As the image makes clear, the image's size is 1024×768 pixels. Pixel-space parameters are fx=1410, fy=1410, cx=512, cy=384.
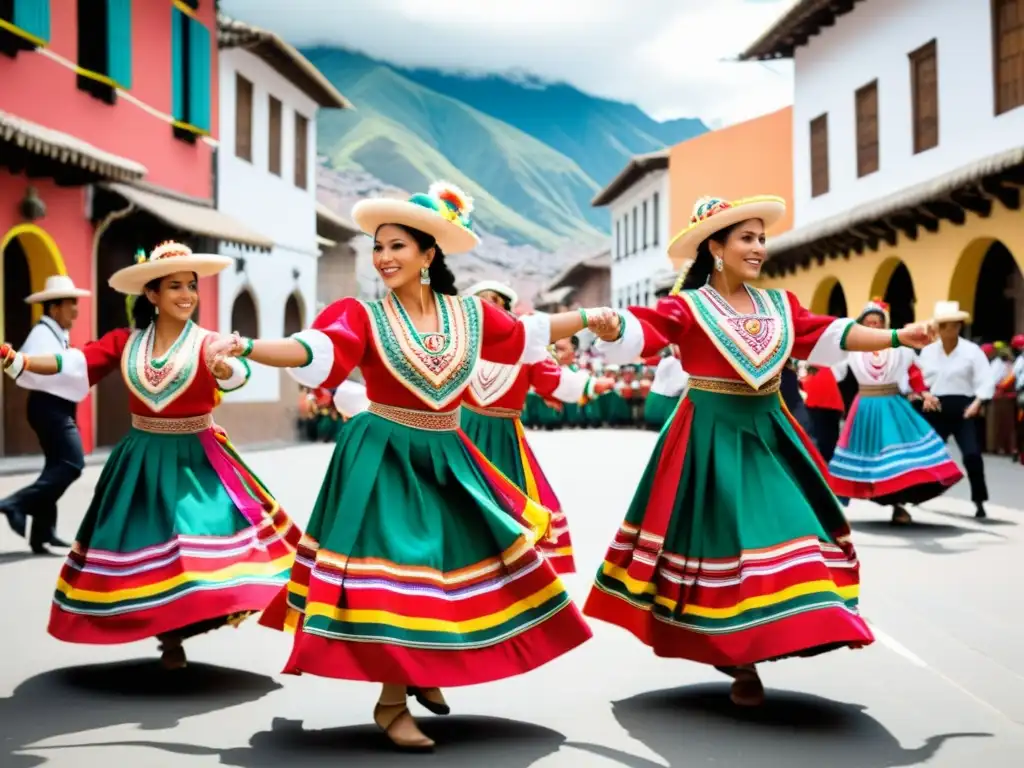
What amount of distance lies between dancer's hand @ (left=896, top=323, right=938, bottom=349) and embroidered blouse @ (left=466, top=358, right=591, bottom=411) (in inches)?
118

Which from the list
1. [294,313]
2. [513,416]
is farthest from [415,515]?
[294,313]

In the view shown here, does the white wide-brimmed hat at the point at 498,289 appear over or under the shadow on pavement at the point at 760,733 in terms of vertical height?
over

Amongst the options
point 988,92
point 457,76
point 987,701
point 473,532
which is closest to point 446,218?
point 473,532

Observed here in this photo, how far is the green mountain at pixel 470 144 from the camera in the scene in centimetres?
15962

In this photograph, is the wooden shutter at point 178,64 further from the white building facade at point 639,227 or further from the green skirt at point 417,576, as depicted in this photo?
the green skirt at point 417,576

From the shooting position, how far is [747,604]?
5113mm

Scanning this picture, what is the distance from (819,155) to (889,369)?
662 inches

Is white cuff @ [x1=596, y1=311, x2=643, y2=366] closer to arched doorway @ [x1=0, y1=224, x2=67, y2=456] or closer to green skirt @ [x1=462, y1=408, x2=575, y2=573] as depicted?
green skirt @ [x1=462, y1=408, x2=575, y2=573]

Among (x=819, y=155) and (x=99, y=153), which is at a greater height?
(x=819, y=155)

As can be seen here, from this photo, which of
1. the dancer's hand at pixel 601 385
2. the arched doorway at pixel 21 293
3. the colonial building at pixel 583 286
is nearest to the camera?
the dancer's hand at pixel 601 385

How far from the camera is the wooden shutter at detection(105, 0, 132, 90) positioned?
770 inches

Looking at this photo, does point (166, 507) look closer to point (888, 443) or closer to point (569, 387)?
point (569, 387)

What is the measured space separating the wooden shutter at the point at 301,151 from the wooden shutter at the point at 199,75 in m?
6.96

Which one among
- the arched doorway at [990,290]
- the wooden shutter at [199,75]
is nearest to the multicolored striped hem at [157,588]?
the arched doorway at [990,290]
